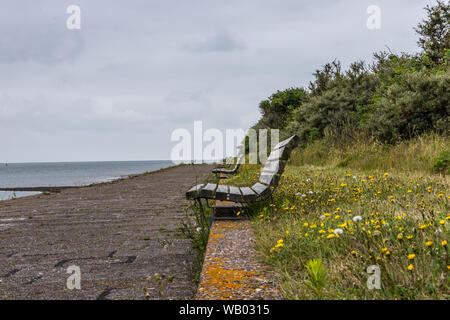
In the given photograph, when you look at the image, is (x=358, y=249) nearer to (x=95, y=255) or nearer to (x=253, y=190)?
(x=253, y=190)

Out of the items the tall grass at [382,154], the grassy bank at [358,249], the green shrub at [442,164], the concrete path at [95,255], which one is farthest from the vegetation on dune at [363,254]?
the tall grass at [382,154]

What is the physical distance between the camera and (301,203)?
4.25m

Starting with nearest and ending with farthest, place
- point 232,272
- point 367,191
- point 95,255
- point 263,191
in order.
Answer: point 232,272, point 95,255, point 263,191, point 367,191

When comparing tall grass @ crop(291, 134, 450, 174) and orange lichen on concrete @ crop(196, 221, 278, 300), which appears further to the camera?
tall grass @ crop(291, 134, 450, 174)

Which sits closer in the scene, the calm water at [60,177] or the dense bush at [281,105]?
the dense bush at [281,105]

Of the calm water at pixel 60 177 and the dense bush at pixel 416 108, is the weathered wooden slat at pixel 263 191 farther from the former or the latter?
the calm water at pixel 60 177

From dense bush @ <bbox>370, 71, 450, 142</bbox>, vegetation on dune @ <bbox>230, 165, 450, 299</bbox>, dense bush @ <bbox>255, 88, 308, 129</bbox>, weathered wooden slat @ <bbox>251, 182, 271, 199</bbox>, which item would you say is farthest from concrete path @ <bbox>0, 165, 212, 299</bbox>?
dense bush @ <bbox>255, 88, 308, 129</bbox>

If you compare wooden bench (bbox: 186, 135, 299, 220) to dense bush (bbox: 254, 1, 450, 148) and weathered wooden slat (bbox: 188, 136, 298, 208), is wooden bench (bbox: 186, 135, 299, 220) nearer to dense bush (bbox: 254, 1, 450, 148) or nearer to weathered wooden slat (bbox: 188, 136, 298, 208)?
weathered wooden slat (bbox: 188, 136, 298, 208)

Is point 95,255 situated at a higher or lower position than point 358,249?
lower

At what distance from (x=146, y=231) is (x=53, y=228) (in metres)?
1.40

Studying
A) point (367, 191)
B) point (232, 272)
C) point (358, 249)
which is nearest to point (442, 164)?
point (367, 191)

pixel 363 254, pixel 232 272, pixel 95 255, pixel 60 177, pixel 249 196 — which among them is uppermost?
pixel 249 196

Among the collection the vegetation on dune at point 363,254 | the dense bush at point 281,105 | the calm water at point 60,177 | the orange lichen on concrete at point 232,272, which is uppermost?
the dense bush at point 281,105
